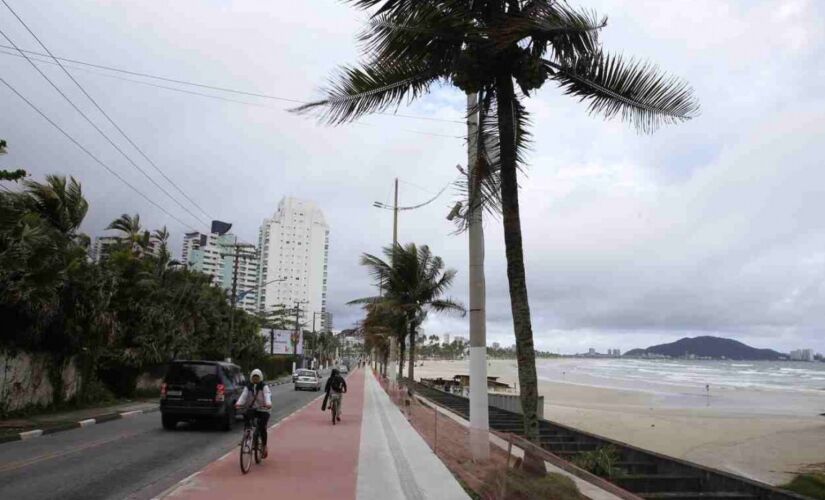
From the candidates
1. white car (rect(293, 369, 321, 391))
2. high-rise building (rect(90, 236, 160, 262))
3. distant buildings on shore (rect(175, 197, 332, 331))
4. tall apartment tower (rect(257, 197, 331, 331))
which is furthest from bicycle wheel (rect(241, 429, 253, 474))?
tall apartment tower (rect(257, 197, 331, 331))

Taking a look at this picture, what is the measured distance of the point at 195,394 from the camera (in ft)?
52.4

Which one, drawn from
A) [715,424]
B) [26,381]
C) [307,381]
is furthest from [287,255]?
[26,381]

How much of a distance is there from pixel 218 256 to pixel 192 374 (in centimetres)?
4508

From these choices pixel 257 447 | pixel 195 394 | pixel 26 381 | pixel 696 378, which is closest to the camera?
pixel 257 447

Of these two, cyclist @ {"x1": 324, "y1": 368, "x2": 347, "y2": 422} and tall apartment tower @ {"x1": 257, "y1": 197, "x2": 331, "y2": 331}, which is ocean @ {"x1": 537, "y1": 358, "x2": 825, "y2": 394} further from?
cyclist @ {"x1": 324, "y1": 368, "x2": 347, "y2": 422}

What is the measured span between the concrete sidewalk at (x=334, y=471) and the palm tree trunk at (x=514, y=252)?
158cm

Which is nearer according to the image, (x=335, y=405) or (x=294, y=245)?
→ (x=335, y=405)

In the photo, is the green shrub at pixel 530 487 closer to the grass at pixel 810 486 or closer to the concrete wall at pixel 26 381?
the grass at pixel 810 486

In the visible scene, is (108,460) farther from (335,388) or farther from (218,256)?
(218,256)

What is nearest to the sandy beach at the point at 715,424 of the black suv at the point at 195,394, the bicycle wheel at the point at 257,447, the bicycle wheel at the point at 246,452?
the bicycle wheel at the point at 257,447

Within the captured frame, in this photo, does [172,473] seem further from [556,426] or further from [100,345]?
[100,345]

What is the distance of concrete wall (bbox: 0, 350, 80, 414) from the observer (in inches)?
697

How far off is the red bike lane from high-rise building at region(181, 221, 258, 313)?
22.7 meters

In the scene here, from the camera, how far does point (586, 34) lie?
7113 millimetres
